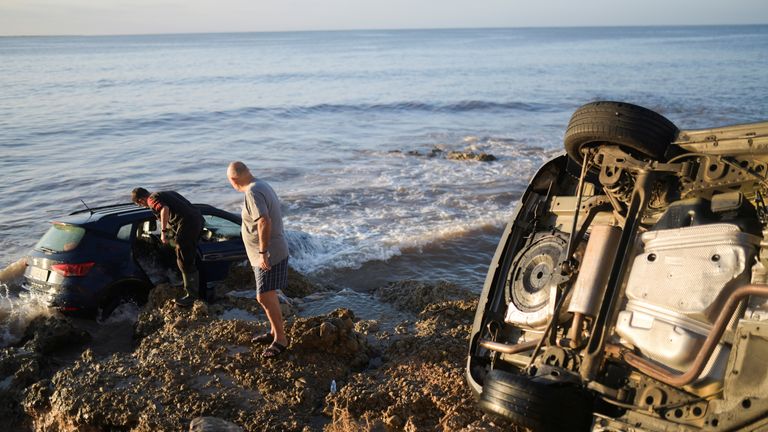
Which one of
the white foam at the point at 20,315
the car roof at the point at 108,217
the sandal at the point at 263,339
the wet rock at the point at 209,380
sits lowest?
the white foam at the point at 20,315

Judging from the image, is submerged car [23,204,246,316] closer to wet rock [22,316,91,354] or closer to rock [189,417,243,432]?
wet rock [22,316,91,354]

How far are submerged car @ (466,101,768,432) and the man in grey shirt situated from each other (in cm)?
196

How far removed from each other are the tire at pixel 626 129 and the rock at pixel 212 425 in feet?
10.5

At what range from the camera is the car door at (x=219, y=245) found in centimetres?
812

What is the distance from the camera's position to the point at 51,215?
1444 cm

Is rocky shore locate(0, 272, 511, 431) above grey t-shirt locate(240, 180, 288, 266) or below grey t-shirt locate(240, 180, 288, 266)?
below

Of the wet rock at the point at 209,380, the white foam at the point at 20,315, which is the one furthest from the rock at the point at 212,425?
the white foam at the point at 20,315

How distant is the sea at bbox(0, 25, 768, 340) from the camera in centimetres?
1195

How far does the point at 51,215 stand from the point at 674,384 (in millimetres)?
14120

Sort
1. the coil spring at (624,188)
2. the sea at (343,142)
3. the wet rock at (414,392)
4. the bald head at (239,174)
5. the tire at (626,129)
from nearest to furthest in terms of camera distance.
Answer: the tire at (626,129) < the coil spring at (624,188) < the wet rock at (414,392) < the bald head at (239,174) < the sea at (343,142)

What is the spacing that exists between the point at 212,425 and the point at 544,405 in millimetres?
2347

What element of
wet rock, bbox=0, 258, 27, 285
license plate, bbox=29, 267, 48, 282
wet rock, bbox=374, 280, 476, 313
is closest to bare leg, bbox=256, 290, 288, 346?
wet rock, bbox=374, 280, 476, 313

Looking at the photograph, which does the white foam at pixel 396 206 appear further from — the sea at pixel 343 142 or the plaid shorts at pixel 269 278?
the plaid shorts at pixel 269 278

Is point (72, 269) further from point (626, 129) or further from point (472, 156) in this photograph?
point (472, 156)
